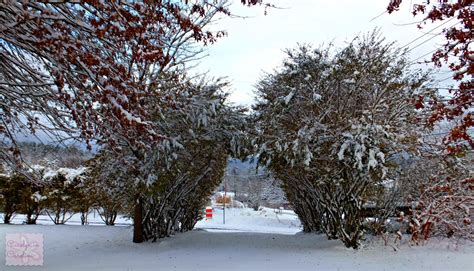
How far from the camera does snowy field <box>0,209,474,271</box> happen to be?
7211 millimetres

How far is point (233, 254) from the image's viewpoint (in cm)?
858

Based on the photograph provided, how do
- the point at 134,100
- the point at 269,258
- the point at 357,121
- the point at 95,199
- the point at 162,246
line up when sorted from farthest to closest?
1. the point at 95,199
2. the point at 162,246
3. the point at 357,121
4. the point at 269,258
5. the point at 134,100

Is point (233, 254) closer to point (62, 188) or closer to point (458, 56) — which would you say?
point (458, 56)

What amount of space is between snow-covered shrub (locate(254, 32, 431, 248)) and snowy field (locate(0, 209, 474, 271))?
116 centimetres

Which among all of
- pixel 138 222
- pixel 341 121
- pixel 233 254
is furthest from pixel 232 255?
pixel 341 121

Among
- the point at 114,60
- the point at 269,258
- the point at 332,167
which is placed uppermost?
the point at 114,60

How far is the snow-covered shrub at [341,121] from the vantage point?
8586 mm

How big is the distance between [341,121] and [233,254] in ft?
12.4

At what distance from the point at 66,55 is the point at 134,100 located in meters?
1.06

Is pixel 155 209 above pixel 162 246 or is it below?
above

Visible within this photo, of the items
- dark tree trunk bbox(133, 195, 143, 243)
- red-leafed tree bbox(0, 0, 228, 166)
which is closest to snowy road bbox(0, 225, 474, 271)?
dark tree trunk bbox(133, 195, 143, 243)

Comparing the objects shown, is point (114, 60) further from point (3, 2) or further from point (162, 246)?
point (162, 246)

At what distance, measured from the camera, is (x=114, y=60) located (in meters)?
4.51

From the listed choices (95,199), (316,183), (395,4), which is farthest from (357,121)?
(95,199)
